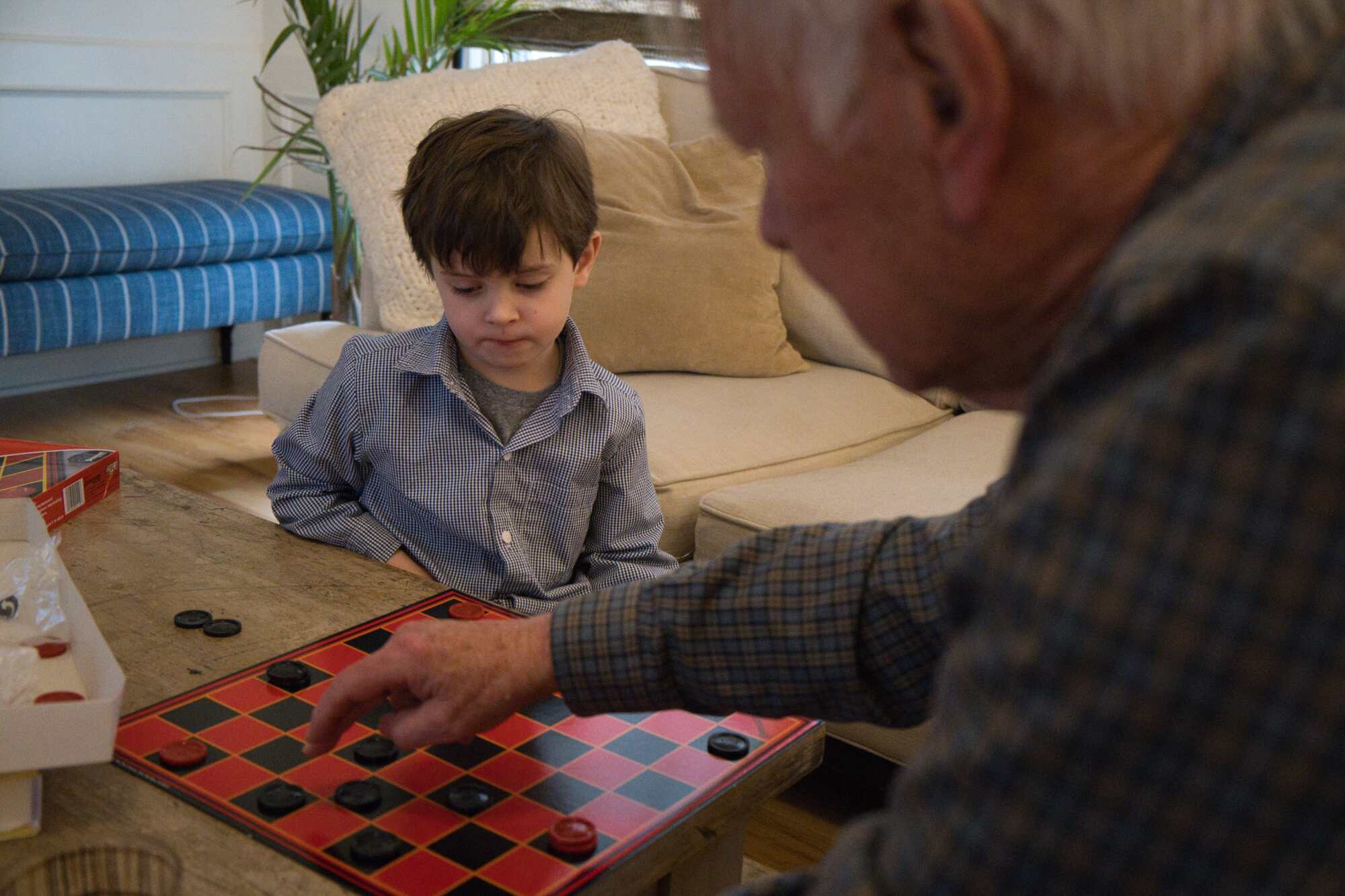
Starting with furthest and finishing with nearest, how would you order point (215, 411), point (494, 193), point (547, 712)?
point (215, 411), point (494, 193), point (547, 712)

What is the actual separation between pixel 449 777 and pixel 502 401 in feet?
2.38

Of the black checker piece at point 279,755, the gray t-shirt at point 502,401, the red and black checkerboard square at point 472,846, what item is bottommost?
the red and black checkerboard square at point 472,846

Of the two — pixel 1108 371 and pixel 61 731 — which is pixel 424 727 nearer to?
pixel 61 731

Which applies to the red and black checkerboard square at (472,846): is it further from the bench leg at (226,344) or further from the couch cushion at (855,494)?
the bench leg at (226,344)

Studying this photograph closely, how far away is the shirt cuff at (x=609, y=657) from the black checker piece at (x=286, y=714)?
231 mm

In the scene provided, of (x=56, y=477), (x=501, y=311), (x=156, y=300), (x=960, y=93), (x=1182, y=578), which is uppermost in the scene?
(x=960, y=93)

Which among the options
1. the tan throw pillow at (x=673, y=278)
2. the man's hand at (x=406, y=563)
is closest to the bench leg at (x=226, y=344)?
the tan throw pillow at (x=673, y=278)

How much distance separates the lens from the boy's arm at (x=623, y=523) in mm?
1531

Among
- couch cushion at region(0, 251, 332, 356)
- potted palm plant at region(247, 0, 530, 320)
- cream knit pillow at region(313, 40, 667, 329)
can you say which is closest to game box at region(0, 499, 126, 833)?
cream knit pillow at region(313, 40, 667, 329)

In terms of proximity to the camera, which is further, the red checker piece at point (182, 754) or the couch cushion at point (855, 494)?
the couch cushion at point (855, 494)

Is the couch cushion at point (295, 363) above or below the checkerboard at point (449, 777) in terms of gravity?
below

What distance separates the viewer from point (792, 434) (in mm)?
2182

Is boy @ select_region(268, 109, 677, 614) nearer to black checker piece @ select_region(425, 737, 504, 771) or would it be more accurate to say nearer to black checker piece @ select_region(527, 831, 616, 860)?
black checker piece @ select_region(425, 737, 504, 771)

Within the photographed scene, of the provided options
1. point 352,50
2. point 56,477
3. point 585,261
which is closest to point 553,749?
point 56,477
